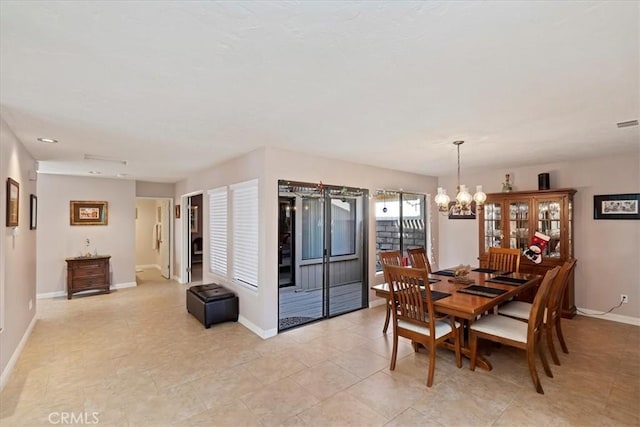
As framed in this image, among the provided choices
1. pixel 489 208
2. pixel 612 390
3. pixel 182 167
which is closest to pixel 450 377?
pixel 612 390

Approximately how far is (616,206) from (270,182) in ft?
16.2

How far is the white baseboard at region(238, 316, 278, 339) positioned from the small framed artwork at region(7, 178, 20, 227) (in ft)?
8.86

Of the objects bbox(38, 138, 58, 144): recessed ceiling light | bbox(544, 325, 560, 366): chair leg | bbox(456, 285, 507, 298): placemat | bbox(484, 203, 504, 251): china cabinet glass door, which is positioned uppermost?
bbox(38, 138, 58, 144): recessed ceiling light

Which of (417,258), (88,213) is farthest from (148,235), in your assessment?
(417,258)

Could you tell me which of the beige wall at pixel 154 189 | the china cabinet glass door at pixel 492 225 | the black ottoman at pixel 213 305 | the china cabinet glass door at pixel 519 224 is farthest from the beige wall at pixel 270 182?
the beige wall at pixel 154 189

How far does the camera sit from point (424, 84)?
81.7 inches

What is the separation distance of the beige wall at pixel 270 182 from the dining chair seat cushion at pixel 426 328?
166cm

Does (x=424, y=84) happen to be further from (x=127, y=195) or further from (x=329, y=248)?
(x=127, y=195)

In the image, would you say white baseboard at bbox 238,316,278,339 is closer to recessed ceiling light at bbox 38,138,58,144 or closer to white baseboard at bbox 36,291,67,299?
recessed ceiling light at bbox 38,138,58,144

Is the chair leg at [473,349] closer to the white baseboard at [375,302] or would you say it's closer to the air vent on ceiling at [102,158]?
the white baseboard at [375,302]

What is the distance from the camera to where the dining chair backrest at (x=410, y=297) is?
2719mm

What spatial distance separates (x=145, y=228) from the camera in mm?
9008

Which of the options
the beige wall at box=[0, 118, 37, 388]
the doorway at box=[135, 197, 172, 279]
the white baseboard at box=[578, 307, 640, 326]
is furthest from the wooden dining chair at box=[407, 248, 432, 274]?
the doorway at box=[135, 197, 172, 279]

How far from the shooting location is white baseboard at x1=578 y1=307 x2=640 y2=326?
13.9 feet
